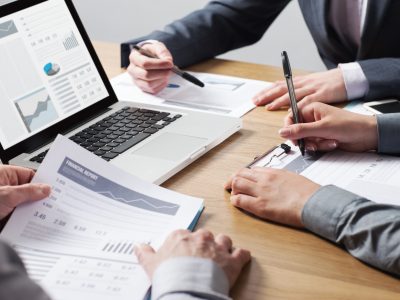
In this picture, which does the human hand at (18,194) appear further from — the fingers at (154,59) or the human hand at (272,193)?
the fingers at (154,59)

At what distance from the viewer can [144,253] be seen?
1007mm

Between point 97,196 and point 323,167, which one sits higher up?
point 97,196

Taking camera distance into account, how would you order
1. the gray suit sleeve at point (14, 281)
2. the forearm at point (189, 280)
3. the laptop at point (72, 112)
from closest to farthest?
the gray suit sleeve at point (14, 281) < the forearm at point (189, 280) < the laptop at point (72, 112)

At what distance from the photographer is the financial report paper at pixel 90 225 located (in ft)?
3.18

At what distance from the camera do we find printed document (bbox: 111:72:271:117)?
1.60m

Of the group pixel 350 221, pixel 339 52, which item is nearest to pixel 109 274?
pixel 350 221

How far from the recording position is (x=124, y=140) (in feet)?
4.52

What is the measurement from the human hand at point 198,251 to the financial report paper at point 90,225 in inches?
0.7

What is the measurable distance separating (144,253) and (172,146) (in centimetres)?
38

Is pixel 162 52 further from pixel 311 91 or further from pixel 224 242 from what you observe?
pixel 224 242

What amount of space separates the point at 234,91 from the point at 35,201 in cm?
70

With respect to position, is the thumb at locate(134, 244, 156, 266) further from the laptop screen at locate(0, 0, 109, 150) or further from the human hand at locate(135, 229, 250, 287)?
the laptop screen at locate(0, 0, 109, 150)

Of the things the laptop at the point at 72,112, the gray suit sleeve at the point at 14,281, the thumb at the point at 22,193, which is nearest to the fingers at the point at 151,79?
the laptop at the point at 72,112

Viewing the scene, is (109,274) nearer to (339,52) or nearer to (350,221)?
(350,221)
